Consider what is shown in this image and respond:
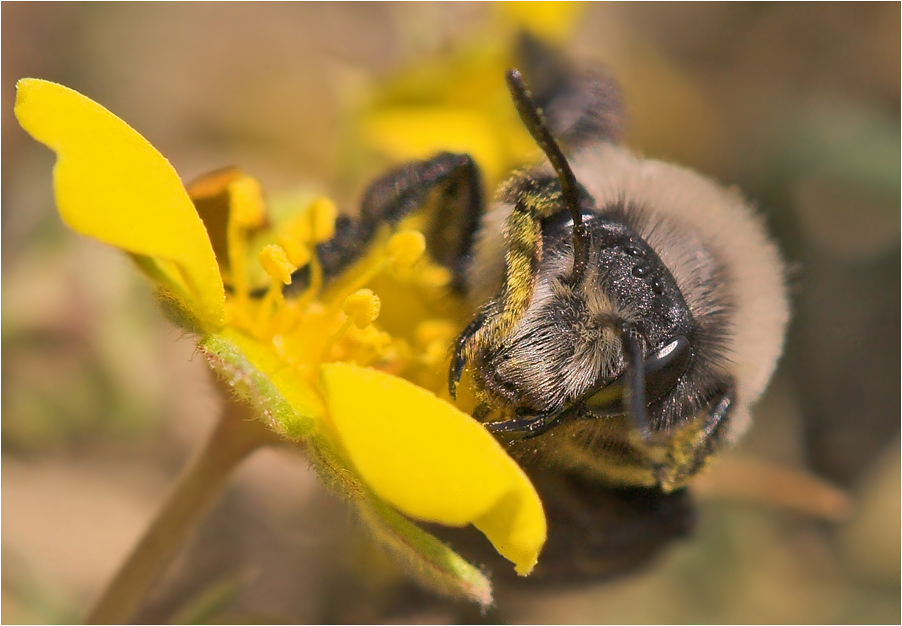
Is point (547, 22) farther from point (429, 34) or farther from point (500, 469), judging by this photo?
point (500, 469)

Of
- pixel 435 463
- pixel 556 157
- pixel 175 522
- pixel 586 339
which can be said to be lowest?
pixel 175 522

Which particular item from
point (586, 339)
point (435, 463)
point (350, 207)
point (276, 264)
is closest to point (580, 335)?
point (586, 339)

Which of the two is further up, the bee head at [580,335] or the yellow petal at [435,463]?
the bee head at [580,335]

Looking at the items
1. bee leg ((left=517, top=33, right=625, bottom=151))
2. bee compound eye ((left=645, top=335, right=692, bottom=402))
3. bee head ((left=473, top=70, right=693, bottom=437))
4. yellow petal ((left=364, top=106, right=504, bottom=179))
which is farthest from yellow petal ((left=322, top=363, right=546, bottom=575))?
yellow petal ((left=364, top=106, right=504, bottom=179))

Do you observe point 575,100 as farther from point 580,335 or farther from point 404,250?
point 580,335

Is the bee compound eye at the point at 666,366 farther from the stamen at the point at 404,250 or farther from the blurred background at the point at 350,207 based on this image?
the blurred background at the point at 350,207

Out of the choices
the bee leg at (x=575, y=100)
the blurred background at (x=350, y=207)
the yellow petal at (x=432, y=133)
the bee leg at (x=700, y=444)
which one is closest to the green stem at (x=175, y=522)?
the blurred background at (x=350, y=207)

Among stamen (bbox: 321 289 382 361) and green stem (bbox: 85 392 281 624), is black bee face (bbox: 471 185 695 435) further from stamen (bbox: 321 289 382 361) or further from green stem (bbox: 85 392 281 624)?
green stem (bbox: 85 392 281 624)
